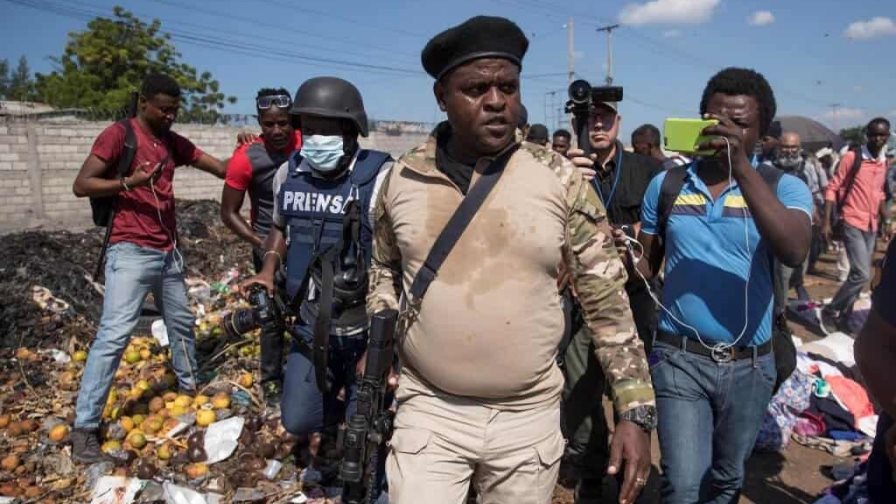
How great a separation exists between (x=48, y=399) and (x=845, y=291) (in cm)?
758

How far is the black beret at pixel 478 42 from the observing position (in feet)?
6.61

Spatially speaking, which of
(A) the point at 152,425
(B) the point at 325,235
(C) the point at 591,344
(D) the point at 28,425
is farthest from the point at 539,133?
(D) the point at 28,425

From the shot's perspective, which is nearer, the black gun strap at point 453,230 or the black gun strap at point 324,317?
the black gun strap at point 453,230

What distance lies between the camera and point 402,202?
2152mm

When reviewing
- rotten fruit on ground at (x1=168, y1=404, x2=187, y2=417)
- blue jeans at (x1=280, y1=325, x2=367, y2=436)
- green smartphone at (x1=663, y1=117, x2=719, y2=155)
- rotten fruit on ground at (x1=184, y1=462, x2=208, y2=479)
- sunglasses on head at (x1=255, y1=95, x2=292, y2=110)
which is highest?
sunglasses on head at (x1=255, y1=95, x2=292, y2=110)

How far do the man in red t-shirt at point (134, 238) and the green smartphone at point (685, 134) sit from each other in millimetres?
3178

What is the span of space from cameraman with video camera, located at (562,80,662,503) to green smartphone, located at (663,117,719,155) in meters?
1.09

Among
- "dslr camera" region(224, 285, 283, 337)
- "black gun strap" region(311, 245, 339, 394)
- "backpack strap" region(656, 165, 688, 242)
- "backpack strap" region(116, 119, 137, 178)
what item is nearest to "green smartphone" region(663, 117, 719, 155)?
"backpack strap" region(656, 165, 688, 242)

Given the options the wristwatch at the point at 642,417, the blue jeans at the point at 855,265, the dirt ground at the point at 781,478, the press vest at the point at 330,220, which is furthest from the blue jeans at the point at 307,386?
the blue jeans at the point at 855,265

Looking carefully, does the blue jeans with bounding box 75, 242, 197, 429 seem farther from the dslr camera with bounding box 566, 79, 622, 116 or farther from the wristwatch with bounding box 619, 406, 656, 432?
the wristwatch with bounding box 619, 406, 656, 432

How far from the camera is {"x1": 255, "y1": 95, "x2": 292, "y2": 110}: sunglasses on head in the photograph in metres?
4.75

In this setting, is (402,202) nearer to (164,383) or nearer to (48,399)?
(164,383)

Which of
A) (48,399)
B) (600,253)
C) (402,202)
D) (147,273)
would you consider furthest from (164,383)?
(600,253)

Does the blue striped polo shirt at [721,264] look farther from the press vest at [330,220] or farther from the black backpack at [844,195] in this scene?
the black backpack at [844,195]
